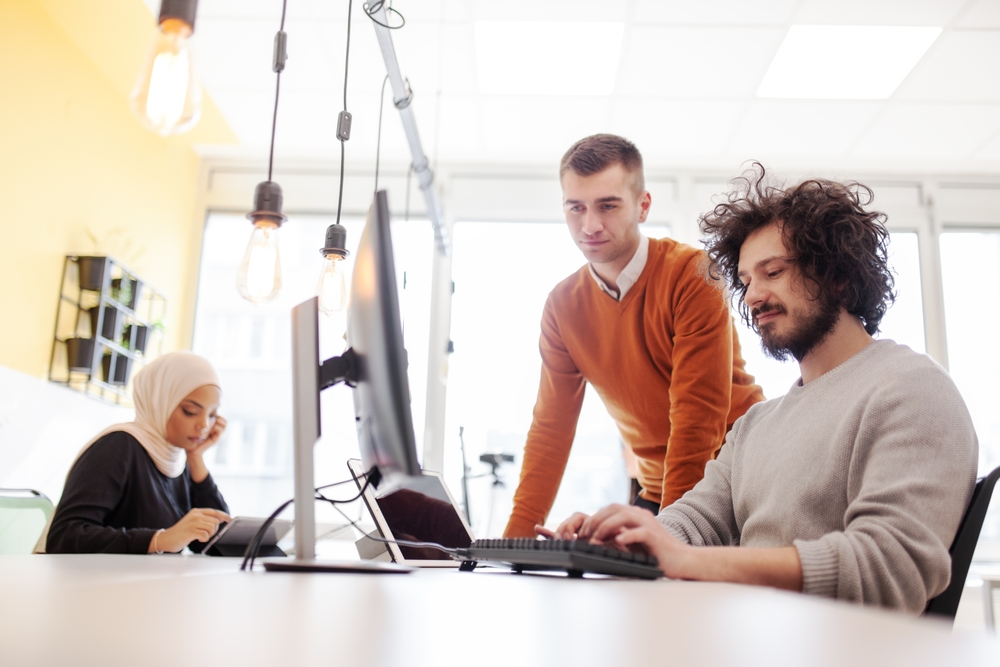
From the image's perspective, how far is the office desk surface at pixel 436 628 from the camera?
0.36 m

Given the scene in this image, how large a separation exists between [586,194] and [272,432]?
2998 millimetres

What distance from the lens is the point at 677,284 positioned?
1.95 metres

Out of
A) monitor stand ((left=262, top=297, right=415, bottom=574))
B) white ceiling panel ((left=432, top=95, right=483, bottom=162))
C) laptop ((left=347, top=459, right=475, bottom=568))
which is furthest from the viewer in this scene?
white ceiling panel ((left=432, top=95, right=483, bottom=162))

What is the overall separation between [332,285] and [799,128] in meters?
2.80

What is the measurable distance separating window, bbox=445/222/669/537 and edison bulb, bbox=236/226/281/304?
2.27m

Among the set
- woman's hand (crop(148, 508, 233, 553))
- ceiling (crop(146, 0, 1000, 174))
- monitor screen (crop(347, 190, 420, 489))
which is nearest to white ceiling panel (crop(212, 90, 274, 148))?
ceiling (crop(146, 0, 1000, 174))

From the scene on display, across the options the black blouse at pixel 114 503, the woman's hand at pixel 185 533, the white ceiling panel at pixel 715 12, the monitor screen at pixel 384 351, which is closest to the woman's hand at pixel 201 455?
the black blouse at pixel 114 503

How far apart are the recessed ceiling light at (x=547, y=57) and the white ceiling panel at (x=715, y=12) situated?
0.51ft

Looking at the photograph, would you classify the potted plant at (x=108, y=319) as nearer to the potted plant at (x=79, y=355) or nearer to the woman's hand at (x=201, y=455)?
the potted plant at (x=79, y=355)

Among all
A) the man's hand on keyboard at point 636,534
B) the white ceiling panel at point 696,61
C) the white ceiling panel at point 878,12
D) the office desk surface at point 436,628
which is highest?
the white ceiling panel at point 878,12

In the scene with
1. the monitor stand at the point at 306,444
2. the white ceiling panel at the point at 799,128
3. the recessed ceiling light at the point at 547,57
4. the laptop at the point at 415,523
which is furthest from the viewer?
the white ceiling panel at the point at 799,128

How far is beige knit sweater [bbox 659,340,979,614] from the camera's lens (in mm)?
924

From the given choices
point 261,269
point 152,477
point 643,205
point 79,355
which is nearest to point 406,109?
point 261,269

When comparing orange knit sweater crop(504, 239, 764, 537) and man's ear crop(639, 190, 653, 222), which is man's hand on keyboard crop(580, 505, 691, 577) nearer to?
orange knit sweater crop(504, 239, 764, 537)
